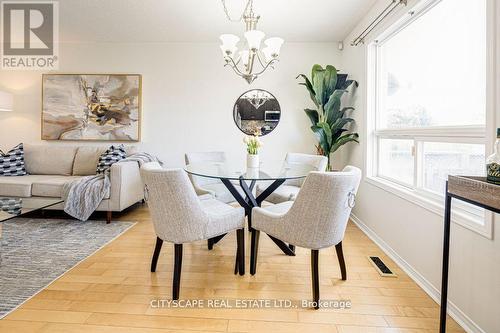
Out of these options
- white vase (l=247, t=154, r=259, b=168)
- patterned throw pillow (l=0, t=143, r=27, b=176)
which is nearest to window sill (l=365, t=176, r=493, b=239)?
white vase (l=247, t=154, r=259, b=168)

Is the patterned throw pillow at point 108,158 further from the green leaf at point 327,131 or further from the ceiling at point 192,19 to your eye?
the green leaf at point 327,131

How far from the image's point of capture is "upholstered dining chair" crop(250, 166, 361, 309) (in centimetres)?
165

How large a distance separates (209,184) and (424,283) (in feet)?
6.86

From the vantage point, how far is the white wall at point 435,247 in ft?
4.65

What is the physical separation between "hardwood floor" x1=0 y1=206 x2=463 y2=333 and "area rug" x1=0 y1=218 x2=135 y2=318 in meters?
0.12

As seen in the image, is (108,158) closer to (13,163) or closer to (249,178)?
(13,163)

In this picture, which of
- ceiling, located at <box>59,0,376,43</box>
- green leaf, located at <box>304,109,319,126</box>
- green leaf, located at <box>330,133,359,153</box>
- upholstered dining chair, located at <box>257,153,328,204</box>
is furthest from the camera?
green leaf, located at <box>304,109,319,126</box>

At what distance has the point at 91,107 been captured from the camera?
14.2ft

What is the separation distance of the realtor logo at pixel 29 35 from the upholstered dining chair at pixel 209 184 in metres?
2.28

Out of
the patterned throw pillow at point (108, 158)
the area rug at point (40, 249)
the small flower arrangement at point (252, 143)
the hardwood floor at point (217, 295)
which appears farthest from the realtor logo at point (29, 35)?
the hardwood floor at point (217, 295)

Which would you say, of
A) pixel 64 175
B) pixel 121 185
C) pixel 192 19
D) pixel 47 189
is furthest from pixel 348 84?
pixel 64 175

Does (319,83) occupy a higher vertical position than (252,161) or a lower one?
higher

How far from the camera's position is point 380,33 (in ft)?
9.25

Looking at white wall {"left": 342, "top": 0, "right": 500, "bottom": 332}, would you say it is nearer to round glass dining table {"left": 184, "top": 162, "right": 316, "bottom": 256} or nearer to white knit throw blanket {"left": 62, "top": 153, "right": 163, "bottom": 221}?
round glass dining table {"left": 184, "top": 162, "right": 316, "bottom": 256}
